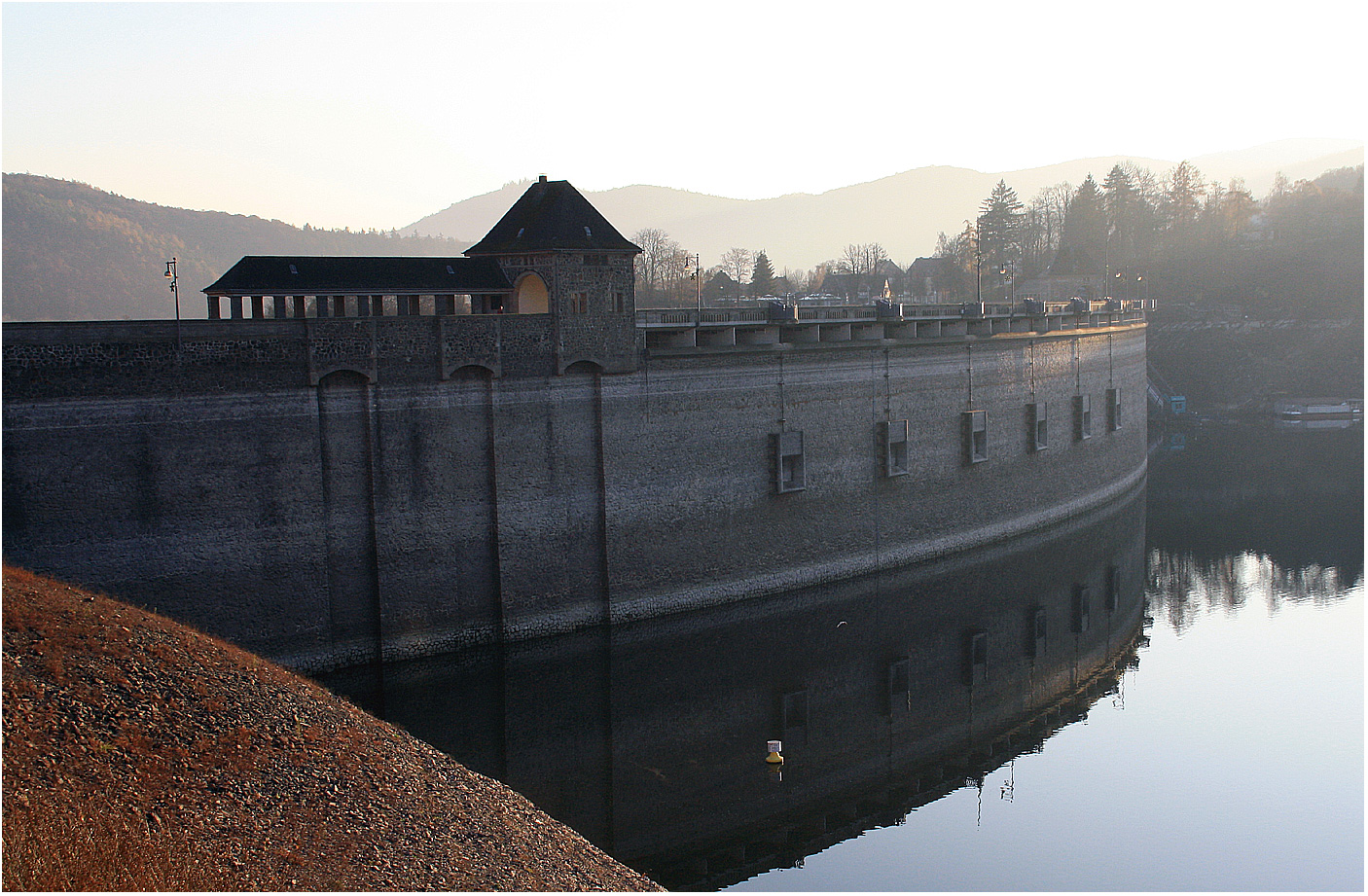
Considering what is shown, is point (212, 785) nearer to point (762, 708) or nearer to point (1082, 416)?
point (762, 708)

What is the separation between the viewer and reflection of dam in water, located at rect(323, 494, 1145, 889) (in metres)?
22.7

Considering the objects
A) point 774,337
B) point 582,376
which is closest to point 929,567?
point 774,337

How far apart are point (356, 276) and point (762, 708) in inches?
582

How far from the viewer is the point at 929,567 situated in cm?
3956

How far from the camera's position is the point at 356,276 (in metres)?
29.5

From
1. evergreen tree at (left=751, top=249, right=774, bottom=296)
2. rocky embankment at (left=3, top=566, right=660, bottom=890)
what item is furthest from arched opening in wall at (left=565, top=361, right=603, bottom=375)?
evergreen tree at (left=751, top=249, right=774, bottom=296)

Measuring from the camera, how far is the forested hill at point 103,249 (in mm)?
87312

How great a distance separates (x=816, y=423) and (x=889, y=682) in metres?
9.81

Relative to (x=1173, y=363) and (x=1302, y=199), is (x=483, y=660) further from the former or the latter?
(x=1302, y=199)

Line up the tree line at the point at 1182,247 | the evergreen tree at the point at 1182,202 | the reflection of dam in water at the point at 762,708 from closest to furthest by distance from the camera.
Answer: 1. the reflection of dam in water at the point at 762,708
2. the tree line at the point at 1182,247
3. the evergreen tree at the point at 1182,202

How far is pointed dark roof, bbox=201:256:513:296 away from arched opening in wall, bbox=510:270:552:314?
18.4 inches

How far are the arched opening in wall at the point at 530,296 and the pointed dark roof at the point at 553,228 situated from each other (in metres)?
0.94

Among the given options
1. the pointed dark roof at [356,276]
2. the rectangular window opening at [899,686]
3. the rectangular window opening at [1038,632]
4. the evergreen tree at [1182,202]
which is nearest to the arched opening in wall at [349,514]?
the pointed dark roof at [356,276]

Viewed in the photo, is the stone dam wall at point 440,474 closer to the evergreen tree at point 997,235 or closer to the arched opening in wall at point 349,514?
the arched opening in wall at point 349,514
